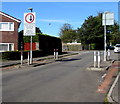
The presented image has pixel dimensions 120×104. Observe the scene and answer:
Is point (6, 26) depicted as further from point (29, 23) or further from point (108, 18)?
point (108, 18)

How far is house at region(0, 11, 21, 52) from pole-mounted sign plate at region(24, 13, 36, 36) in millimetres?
13058

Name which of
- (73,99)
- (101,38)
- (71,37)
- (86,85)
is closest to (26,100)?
(73,99)

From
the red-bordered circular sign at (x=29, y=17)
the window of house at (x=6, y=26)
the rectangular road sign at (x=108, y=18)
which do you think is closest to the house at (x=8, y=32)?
the window of house at (x=6, y=26)

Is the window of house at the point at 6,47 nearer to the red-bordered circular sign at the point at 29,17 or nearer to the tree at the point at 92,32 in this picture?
the red-bordered circular sign at the point at 29,17

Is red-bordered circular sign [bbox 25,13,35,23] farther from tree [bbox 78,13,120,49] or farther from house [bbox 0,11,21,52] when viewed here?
tree [bbox 78,13,120,49]

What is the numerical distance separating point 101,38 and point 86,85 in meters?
58.2

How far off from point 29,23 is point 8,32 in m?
13.4

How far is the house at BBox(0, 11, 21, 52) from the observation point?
1167 inches

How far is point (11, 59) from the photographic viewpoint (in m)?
21.9

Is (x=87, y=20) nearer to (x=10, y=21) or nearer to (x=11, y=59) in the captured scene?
(x=10, y=21)

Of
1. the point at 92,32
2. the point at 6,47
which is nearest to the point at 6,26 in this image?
the point at 6,47

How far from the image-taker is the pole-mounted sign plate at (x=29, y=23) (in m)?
17.0

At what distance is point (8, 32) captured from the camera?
2972 centimetres

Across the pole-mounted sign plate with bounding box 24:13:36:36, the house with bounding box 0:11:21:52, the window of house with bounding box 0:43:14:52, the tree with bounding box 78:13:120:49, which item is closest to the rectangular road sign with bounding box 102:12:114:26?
the pole-mounted sign plate with bounding box 24:13:36:36
